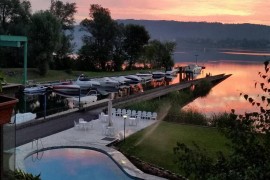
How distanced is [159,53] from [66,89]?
3115cm

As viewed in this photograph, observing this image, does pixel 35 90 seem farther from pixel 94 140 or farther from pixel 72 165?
pixel 72 165

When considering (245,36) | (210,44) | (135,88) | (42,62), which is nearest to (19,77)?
(42,62)

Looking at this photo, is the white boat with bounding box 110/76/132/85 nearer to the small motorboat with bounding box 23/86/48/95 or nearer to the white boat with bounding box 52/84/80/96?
the white boat with bounding box 52/84/80/96

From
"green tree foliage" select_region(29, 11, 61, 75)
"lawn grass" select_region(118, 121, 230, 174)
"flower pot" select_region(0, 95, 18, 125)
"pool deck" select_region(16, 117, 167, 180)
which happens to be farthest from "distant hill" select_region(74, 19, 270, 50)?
"flower pot" select_region(0, 95, 18, 125)

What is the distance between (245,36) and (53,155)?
339 feet

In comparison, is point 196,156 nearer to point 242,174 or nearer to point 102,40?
point 242,174

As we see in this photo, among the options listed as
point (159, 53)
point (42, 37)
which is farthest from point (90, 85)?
point (159, 53)

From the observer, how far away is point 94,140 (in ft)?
50.6

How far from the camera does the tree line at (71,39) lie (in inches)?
1570

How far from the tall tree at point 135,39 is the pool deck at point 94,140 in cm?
3811

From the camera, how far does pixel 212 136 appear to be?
A: 1650cm

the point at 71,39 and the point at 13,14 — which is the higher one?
the point at 13,14

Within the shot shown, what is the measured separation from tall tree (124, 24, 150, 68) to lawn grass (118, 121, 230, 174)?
38.3m

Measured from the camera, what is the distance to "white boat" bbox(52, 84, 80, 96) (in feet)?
104
